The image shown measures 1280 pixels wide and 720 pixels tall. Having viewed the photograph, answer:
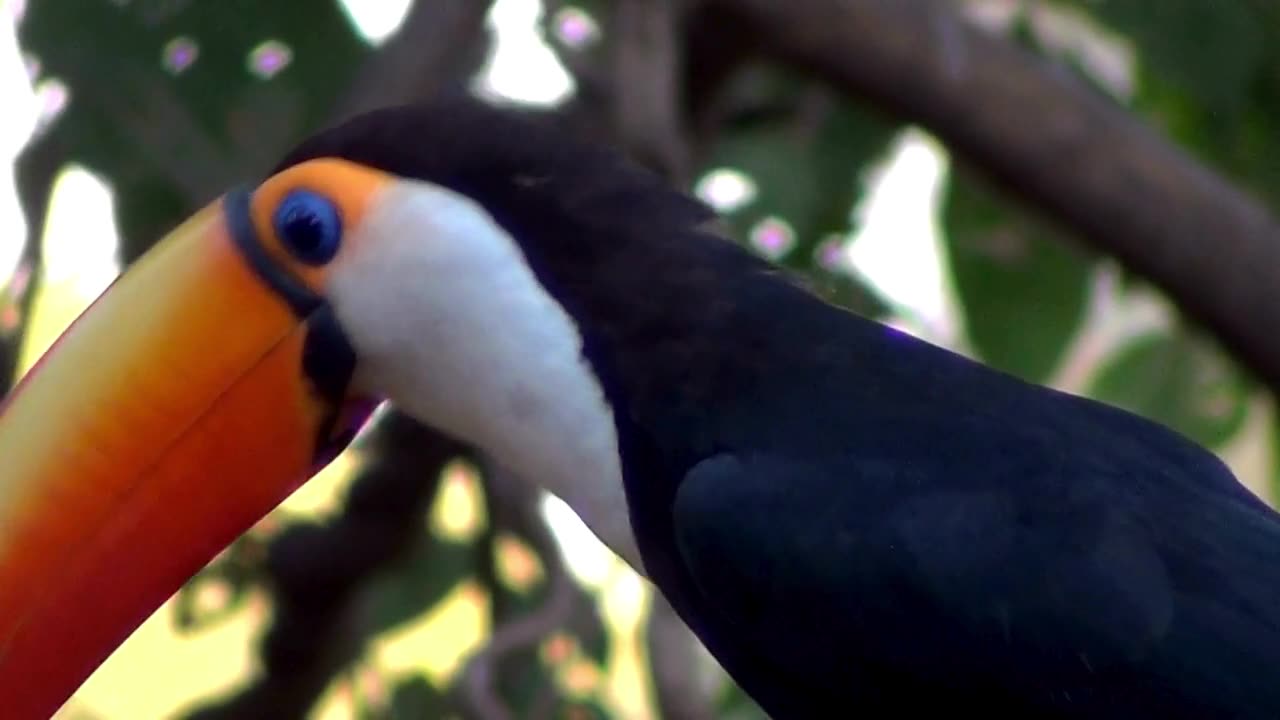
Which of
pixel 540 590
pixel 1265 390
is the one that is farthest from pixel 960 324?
pixel 540 590

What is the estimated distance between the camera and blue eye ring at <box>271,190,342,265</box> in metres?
0.82

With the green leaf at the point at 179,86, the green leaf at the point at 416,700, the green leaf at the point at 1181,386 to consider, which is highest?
the green leaf at the point at 179,86

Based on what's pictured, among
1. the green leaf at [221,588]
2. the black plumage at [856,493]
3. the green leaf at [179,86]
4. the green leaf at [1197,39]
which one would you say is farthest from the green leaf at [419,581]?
the green leaf at [1197,39]

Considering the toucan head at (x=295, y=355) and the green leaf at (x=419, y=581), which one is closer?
the toucan head at (x=295, y=355)

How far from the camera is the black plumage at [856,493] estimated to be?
69cm

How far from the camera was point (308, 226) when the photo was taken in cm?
83

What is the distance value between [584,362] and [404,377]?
10 centimetres

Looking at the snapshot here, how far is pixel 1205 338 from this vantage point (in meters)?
1.43

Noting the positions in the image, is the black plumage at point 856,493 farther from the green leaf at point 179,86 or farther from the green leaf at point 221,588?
the green leaf at point 221,588

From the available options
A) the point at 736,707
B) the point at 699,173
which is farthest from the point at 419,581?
the point at 699,173

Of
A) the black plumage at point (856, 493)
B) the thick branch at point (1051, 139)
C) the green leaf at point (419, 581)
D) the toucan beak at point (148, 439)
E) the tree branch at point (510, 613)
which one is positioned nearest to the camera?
the black plumage at point (856, 493)

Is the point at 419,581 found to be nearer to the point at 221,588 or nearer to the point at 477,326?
the point at 221,588

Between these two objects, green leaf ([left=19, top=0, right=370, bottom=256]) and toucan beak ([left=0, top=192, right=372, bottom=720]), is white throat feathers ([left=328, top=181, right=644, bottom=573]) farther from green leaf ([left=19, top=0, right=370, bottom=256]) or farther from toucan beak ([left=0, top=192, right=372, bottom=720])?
green leaf ([left=19, top=0, right=370, bottom=256])

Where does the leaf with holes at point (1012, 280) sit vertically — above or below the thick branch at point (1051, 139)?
below
